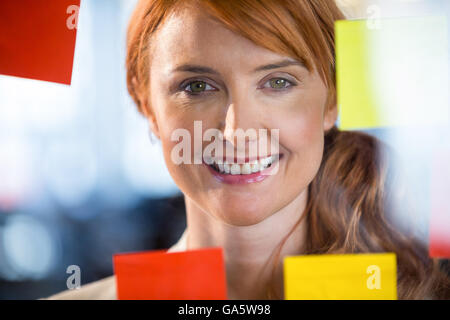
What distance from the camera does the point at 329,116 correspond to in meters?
1.33

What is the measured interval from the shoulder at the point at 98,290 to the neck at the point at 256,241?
30 millimetres

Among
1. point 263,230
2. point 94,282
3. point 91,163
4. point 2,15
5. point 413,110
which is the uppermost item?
point 2,15

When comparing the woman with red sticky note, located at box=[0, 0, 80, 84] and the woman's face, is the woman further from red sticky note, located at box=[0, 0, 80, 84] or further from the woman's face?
red sticky note, located at box=[0, 0, 80, 84]

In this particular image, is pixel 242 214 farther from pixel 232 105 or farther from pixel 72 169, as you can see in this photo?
pixel 72 169

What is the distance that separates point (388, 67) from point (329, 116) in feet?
0.62

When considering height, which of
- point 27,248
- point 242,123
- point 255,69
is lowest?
point 27,248

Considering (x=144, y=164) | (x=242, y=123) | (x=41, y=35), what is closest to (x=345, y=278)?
(x=242, y=123)

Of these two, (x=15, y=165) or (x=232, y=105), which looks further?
(x=15, y=165)

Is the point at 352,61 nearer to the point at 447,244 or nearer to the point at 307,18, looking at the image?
the point at 307,18

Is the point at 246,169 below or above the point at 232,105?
below

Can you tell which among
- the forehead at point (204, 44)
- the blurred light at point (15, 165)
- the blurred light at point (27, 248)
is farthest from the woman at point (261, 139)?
the blurred light at point (15, 165)

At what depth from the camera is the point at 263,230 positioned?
1381mm

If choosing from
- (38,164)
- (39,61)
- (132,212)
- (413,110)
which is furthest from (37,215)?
(413,110)

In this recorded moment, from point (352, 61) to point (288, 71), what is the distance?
168 millimetres
